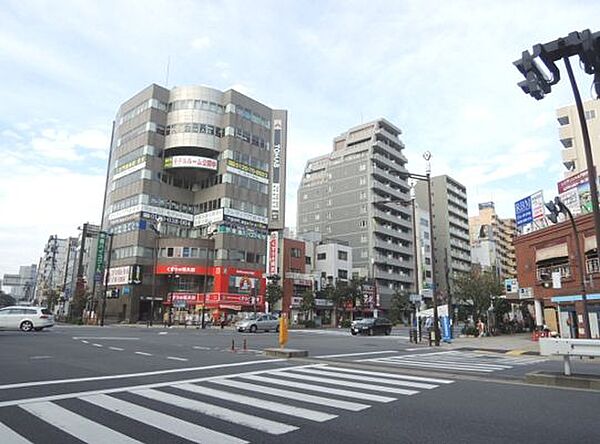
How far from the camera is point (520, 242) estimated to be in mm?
36500

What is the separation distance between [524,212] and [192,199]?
49.6 m

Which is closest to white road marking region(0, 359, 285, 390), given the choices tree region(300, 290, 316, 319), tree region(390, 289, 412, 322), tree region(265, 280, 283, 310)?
tree region(265, 280, 283, 310)

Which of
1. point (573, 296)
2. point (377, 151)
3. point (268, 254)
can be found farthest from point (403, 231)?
point (573, 296)

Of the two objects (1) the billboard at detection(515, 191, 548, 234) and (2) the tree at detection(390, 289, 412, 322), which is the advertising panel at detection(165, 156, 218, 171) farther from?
(1) the billboard at detection(515, 191, 548, 234)

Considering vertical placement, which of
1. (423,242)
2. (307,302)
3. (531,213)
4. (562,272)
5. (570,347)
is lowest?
(570,347)

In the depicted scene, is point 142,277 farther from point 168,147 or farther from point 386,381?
point 386,381

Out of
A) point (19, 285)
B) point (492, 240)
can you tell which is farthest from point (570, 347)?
point (19, 285)

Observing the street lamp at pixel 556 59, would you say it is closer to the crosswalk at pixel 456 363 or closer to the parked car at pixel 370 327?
the crosswalk at pixel 456 363

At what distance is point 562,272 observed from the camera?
30.5m

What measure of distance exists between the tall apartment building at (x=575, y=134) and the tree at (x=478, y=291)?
3713 centimetres

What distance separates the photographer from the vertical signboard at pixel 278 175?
73.1 meters

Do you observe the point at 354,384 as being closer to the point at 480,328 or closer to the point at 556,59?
the point at 556,59

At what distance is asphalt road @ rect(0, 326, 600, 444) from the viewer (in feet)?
18.4

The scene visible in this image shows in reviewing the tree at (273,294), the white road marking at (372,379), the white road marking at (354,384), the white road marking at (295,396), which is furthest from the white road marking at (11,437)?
the tree at (273,294)
